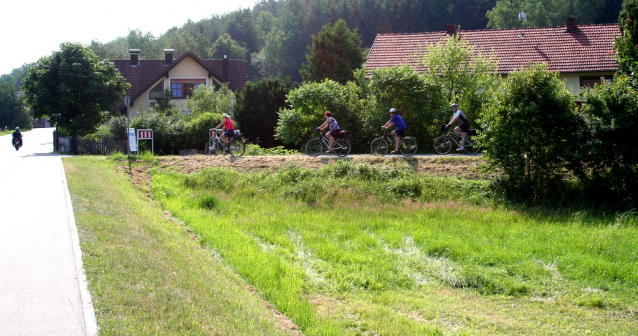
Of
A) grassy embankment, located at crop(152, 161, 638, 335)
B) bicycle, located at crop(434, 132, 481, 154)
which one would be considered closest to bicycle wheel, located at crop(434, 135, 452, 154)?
bicycle, located at crop(434, 132, 481, 154)

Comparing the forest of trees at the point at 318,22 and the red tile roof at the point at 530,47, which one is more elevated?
the forest of trees at the point at 318,22

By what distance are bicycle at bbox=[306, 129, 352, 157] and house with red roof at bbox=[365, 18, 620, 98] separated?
1289 cm

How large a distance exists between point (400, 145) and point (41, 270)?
13953 millimetres

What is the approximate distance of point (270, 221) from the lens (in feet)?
39.6

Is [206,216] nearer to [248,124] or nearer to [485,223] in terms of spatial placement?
[485,223]

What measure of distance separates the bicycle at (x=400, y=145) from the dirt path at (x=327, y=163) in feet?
2.62

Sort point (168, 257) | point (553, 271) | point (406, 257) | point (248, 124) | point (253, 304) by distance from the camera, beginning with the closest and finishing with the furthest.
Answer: point (253, 304) → point (168, 257) → point (553, 271) → point (406, 257) → point (248, 124)

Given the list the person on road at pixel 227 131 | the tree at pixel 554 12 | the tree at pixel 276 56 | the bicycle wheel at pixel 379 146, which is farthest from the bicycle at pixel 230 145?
the tree at pixel 276 56

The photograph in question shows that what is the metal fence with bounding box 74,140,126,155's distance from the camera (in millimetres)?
30241

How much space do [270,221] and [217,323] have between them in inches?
261

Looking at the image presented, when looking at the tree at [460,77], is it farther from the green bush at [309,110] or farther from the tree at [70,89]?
the tree at [70,89]

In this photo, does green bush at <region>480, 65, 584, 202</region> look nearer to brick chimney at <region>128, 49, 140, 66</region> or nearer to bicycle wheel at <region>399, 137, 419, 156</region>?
bicycle wheel at <region>399, 137, 419, 156</region>

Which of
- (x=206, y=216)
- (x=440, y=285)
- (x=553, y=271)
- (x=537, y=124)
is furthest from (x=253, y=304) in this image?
(x=537, y=124)

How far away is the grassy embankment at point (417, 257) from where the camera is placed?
6773mm
